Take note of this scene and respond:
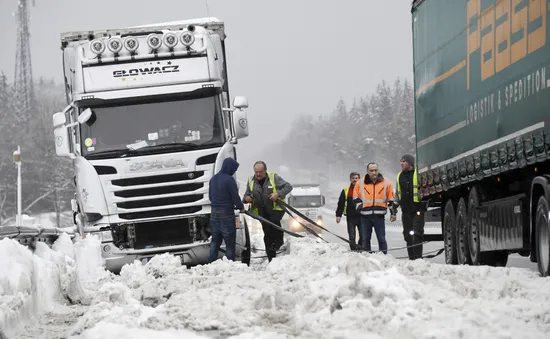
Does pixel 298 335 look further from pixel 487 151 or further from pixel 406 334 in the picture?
pixel 487 151

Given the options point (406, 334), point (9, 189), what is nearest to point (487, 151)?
point (406, 334)

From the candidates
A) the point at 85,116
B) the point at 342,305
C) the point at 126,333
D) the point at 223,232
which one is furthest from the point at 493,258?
the point at 126,333

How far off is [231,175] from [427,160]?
3.59 meters

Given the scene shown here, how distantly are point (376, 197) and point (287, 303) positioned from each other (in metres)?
8.52

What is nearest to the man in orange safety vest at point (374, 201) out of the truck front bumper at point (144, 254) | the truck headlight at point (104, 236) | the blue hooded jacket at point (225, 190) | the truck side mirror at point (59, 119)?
the blue hooded jacket at point (225, 190)

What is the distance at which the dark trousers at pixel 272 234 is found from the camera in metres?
18.2

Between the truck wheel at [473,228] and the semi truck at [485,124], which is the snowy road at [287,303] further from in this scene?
the truck wheel at [473,228]

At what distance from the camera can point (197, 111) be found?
1719 cm

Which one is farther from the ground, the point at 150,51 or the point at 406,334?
the point at 150,51

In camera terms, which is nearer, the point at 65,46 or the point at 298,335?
the point at 298,335

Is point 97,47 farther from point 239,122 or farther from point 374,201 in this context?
point 374,201

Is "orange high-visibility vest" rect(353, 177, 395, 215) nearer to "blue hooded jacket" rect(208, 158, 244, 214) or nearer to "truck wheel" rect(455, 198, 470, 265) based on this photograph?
"truck wheel" rect(455, 198, 470, 265)

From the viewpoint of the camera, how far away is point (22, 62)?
152m

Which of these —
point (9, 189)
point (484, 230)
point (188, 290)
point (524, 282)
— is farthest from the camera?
point (9, 189)
